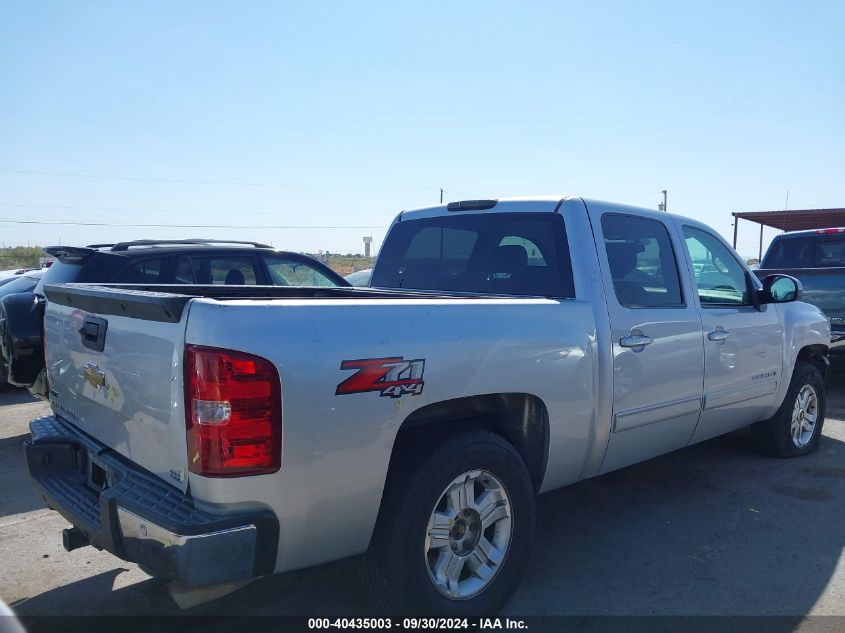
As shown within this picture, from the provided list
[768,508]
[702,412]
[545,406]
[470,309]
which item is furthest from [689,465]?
[470,309]

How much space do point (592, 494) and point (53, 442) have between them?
136 inches

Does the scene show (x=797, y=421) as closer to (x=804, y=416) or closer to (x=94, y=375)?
(x=804, y=416)

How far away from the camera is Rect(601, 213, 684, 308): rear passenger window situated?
394 cm

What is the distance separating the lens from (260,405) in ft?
7.57

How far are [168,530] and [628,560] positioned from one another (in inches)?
103

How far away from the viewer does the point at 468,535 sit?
308cm

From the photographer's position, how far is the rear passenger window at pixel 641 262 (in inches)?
155

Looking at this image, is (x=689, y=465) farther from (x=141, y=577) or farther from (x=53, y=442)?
(x=53, y=442)

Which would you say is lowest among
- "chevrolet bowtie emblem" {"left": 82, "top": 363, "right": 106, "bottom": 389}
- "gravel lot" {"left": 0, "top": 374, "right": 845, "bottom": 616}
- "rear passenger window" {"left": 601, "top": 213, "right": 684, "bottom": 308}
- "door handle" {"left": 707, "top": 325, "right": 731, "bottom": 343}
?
"gravel lot" {"left": 0, "top": 374, "right": 845, "bottom": 616}

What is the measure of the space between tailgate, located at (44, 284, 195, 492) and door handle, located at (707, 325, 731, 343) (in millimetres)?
3326

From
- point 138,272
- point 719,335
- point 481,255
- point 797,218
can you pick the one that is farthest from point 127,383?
point 797,218

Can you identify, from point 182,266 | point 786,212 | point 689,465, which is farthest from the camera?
point 786,212

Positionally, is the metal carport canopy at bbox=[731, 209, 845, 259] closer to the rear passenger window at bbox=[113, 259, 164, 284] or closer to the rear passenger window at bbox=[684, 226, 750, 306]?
the rear passenger window at bbox=[684, 226, 750, 306]

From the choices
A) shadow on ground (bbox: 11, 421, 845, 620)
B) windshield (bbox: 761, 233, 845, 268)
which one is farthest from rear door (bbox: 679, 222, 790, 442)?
windshield (bbox: 761, 233, 845, 268)
